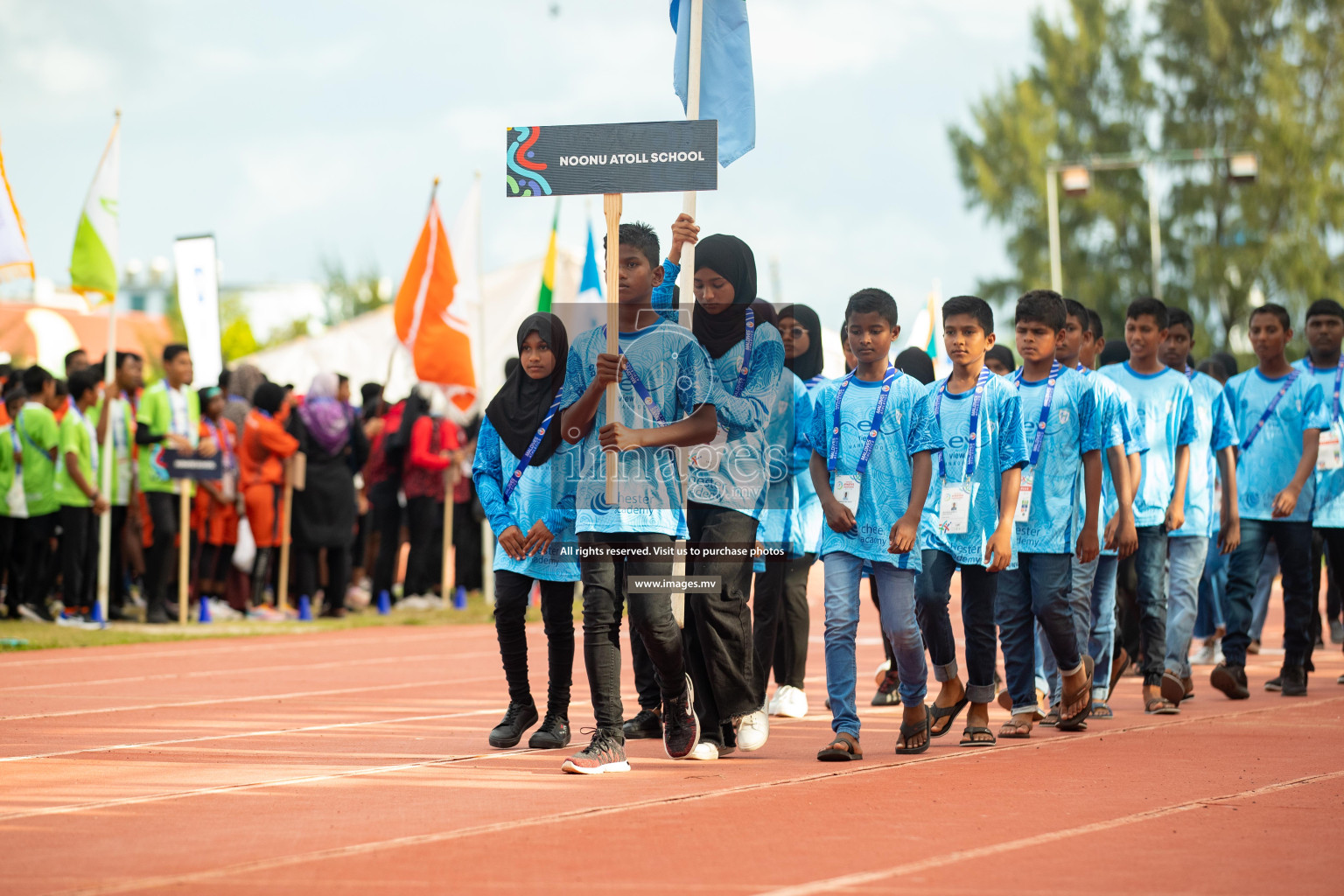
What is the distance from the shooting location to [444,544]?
18.2 metres

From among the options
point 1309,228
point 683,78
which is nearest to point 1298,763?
point 683,78

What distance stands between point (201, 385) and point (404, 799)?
10.8 m

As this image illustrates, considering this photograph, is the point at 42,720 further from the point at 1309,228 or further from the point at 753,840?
the point at 1309,228

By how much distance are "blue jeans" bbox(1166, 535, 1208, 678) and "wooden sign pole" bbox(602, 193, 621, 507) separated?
4049 mm

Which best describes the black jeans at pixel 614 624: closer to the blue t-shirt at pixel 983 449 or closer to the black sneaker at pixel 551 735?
the black sneaker at pixel 551 735

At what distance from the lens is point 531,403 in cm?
736

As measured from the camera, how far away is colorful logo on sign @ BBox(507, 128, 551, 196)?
273 inches

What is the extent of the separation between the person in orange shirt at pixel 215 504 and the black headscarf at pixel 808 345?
8117mm

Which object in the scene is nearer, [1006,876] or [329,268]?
[1006,876]

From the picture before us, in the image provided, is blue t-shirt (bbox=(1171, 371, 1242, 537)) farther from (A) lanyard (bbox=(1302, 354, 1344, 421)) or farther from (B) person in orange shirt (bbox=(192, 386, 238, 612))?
(B) person in orange shirt (bbox=(192, 386, 238, 612))

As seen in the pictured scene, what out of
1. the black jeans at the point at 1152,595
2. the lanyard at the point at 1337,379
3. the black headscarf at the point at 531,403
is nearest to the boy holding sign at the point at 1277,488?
the lanyard at the point at 1337,379

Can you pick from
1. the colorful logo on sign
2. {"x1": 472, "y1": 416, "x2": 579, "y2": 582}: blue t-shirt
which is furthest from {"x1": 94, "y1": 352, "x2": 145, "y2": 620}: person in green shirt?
the colorful logo on sign

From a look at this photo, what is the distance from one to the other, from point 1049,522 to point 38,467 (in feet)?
34.5

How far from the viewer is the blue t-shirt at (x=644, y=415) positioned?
21.9 feet
